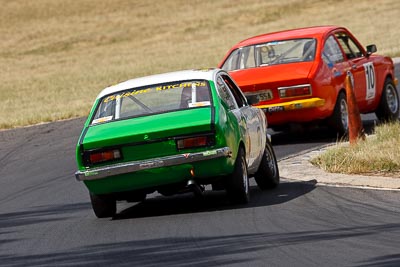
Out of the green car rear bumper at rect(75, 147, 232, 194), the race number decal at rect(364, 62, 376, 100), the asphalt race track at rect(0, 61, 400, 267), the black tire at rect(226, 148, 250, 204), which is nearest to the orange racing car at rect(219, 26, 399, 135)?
the race number decal at rect(364, 62, 376, 100)

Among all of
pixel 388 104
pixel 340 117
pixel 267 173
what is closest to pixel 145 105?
pixel 267 173

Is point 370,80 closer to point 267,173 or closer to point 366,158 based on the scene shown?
point 366,158

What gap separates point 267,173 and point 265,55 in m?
4.88

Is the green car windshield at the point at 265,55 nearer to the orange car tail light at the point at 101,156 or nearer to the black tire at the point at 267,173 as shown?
the black tire at the point at 267,173

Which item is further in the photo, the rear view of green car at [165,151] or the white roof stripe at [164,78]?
the white roof stripe at [164,78]

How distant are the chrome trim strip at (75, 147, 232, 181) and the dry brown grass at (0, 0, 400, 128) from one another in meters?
17.9

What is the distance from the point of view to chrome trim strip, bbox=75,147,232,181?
10305mm

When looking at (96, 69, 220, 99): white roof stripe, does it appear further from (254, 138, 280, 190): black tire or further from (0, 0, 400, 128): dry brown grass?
(0, 0, 400, 128): dry brown grass

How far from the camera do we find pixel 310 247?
838 cm

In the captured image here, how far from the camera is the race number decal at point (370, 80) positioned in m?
17.2

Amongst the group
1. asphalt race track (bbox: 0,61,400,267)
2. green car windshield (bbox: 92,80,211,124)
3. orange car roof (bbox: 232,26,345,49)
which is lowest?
asphalt race track (bbox: 0,61,400,267)

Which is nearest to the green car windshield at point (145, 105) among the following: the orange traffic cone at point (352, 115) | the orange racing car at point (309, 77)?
the orange traffic cone at point (352, 115)

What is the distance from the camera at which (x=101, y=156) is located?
10.5 m

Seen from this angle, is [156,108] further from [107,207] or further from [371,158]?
[371,158]
